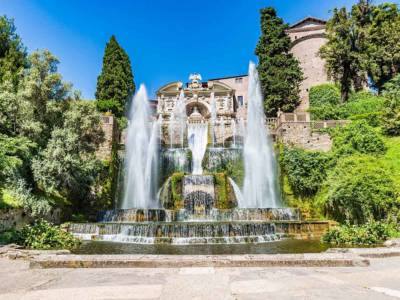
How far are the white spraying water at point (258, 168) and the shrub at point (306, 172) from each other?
62.3 inches

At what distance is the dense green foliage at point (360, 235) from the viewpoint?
10516 mm

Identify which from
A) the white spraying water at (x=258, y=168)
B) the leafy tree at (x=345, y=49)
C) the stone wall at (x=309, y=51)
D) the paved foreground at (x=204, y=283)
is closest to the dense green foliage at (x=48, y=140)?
the paved foreground at (x=204, y=283)

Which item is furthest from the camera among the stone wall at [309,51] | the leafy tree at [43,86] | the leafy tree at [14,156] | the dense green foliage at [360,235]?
the stone wall at [309,51]

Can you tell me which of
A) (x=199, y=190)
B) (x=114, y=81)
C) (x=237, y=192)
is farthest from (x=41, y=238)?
(x=114, y=81)

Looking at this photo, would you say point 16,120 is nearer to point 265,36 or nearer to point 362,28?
point 265,36

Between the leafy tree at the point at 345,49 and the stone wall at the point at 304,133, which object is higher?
the leafy tree at the point at 345,49

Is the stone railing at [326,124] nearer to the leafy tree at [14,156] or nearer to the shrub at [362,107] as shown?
the shrub at [362,107]

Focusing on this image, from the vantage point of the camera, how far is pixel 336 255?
6090 mm

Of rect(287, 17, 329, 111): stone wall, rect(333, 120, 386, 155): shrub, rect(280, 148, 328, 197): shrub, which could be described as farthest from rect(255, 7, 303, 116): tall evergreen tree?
rect(280, 148, 328, 197): shrub

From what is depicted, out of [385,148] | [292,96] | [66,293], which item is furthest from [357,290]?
[292,96]

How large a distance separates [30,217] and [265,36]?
34.1 meters

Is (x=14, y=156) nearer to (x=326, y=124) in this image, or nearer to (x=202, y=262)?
(x=202, y=262)

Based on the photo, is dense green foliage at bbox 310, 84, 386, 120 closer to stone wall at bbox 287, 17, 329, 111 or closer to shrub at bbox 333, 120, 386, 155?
shrub at bbox 333, 120, 386, 155

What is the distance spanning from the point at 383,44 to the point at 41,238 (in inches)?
1455
